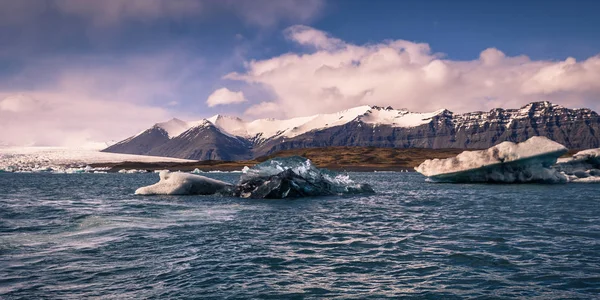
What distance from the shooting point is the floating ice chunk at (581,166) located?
2517 inches

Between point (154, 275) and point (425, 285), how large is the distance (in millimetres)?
6483

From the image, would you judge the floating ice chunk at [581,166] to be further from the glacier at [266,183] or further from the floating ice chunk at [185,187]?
the floating ice chunk at [185,187]

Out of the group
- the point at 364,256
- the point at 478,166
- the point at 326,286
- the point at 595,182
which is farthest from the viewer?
the point at 595,182

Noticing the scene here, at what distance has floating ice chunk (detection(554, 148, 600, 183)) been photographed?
63938 millimetres

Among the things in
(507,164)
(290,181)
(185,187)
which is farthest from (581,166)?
(185,187)

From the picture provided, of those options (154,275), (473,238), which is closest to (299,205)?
(473,238)

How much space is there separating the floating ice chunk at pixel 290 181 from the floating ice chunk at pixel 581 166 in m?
40.7

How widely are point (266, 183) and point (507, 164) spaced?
34007mm

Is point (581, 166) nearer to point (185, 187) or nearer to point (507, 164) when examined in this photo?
point (507, 164)

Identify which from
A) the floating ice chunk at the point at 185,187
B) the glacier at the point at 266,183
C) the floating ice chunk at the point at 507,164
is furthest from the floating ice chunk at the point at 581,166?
the floating ice chunk at the point at 185,187

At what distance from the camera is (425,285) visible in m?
10.0

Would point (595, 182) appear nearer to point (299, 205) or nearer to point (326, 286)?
point (299, 205)

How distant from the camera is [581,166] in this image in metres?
65.7

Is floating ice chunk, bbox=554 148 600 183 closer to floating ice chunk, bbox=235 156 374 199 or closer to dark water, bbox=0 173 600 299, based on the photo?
floating ice chunk, bbox=235 156 374 199
